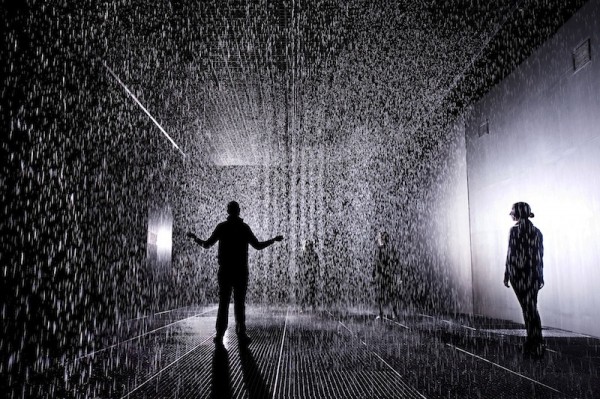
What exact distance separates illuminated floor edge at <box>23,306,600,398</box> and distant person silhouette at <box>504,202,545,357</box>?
216 mm

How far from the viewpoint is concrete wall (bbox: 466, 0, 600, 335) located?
6.02 metres

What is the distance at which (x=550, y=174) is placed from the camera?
7.02 metres

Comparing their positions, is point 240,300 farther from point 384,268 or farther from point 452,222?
point 452,222

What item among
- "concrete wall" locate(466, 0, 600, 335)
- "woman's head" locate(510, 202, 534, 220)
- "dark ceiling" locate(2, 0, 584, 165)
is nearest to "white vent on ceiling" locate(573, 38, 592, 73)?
"concrete wall" locate(466, 0, 600, 335)

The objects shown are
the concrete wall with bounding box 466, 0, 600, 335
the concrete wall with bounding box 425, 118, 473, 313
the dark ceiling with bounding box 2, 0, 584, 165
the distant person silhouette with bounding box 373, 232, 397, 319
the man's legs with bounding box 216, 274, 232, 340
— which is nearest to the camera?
the man's legs with bounding box 216, 274, 232, 340

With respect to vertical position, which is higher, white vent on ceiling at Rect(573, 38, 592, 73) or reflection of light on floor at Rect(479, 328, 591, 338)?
white vent on ceiling at Rect(573, 38, 592, 73)

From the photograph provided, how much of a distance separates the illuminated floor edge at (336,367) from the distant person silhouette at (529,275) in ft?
0.71

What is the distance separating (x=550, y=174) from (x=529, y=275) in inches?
116

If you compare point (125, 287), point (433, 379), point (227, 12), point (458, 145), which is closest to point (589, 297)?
point (433, 379)

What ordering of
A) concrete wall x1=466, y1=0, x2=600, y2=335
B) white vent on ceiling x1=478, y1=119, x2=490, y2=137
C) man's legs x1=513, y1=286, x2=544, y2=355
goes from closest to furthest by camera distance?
man's legs x1=513, y1=286, x2=544, y2=355 → concrete wall x1=466, y1=0, x2=600, y2=335 → white vent on ceiling x1=478, y1=119, x2=490, y2=137

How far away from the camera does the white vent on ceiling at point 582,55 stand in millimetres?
6035

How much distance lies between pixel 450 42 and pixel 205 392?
631 centimetres

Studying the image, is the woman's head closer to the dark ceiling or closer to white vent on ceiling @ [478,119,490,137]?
the dark ceiling

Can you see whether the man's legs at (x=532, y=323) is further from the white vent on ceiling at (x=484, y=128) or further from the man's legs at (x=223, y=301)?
the white vent on ceiling at (x=484, y=128)
